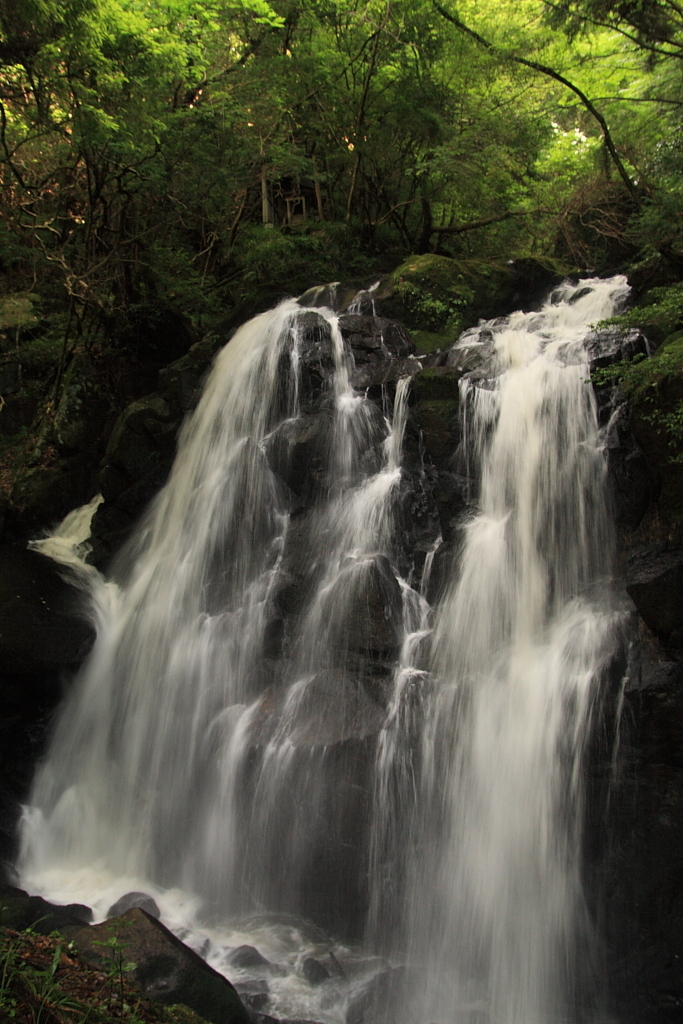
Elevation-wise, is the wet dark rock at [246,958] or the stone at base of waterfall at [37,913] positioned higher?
the stone at base of waterfall at [37,913]

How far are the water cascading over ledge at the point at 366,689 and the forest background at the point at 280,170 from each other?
293 cm

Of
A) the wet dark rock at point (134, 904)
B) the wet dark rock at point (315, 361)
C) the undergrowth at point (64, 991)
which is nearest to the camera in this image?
the undergrowth at point (64, 991)

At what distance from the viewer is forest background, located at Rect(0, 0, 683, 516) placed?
10109mm

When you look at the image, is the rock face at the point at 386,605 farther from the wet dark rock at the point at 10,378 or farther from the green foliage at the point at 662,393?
the wet dark rock at the point at 10,378

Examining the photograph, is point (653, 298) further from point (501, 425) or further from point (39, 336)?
point (39, 336)

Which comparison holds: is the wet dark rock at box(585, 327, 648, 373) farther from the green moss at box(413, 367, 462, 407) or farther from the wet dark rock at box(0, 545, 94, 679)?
the wet dark rock at box(0, 545, 94, 679)

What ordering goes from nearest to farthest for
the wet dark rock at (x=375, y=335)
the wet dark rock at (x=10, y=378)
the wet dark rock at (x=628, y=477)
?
the wet dark rock at (x=628, y=477), the wet dark rock at (x=375, y=335), the wet dark rock at (x=10, y=378)

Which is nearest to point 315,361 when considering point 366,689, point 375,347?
point 375,347

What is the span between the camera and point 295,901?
20.9 ft

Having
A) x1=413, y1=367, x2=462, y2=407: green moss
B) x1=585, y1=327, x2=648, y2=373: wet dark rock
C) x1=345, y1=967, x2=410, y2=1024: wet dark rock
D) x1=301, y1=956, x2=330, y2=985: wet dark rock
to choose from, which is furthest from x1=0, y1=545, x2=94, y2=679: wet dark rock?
x1=585, y1=327, x2=648, y2=373: wet dark rock

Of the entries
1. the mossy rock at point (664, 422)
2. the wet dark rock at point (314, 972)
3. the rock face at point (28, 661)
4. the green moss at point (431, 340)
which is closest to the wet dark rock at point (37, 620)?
the rock face at point (28, 661)

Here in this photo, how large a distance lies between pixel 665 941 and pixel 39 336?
1495cm

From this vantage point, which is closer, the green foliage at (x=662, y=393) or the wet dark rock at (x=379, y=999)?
the wet dark rock at (x=379, y=999)

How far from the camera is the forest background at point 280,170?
10.1 meters
